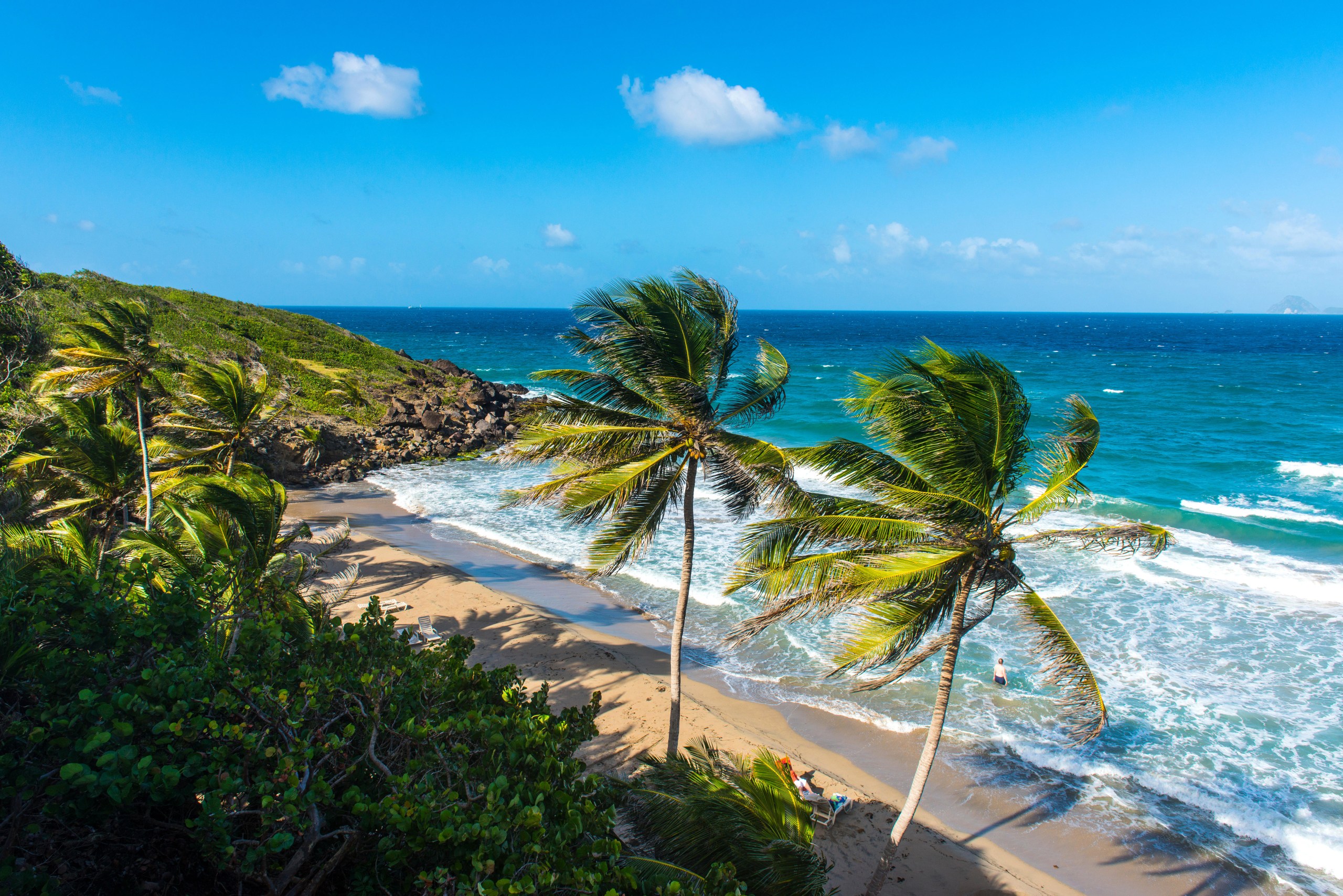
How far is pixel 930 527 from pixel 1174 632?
46.7ft

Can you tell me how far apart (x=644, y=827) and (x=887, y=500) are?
13.3 feet

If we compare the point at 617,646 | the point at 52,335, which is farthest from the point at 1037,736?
the point at 52,335

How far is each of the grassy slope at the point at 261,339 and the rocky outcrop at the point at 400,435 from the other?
7.09 feet

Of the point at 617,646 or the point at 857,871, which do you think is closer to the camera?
the point at 857,871

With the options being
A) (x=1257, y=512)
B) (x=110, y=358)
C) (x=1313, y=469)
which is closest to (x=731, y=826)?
(x=110, y=358)

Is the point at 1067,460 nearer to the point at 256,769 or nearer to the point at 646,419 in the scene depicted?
the point at 646,419

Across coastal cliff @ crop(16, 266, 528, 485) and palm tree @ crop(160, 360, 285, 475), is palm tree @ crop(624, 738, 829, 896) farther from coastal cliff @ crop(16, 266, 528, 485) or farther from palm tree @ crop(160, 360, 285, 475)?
coastal cliff @ crop(16, 266, 528, 485)

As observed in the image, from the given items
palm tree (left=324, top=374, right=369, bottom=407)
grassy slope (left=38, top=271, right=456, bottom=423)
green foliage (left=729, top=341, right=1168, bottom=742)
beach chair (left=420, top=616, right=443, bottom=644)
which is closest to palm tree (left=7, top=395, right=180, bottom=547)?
beach chair (left=420, top=616, right=443, bottom=644)

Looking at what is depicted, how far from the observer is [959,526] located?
23.8 ft

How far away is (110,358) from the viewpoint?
13984 mm

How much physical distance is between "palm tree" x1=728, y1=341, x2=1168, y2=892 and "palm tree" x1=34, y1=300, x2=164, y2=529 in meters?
12.8

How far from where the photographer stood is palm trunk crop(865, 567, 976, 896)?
7277 millimetres

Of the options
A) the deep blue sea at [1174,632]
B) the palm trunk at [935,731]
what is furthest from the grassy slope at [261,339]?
the palm trunk at [935,731]

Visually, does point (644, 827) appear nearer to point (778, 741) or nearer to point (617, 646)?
point (778, 741)
